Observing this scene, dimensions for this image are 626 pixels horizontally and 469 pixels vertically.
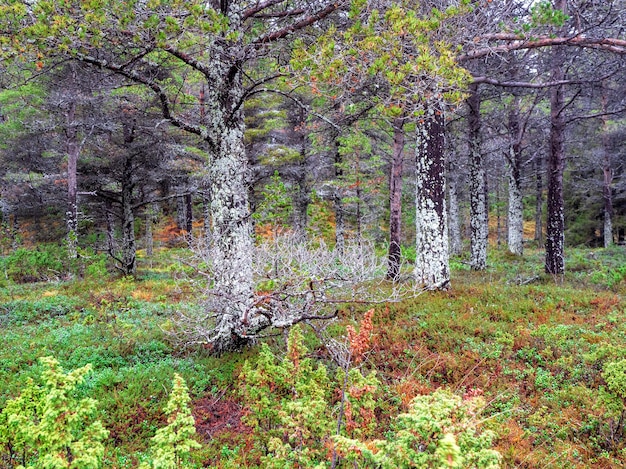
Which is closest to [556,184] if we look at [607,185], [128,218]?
[607,185]

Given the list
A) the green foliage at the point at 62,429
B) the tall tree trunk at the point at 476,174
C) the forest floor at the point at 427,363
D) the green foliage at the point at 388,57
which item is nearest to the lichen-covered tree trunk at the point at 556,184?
the forest floor at the point at 427,363

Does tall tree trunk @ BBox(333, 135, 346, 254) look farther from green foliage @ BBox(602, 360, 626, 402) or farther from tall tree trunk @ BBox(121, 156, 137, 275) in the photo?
green foliage @ BBox(602, 360, 626, 402)

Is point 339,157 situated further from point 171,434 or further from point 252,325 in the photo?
point 171,434

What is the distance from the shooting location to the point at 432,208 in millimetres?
8516

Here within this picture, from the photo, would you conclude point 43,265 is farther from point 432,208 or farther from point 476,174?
point 476,174

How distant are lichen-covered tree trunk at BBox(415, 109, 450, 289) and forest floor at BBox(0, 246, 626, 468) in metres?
0.58

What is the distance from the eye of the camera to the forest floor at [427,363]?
4.24m

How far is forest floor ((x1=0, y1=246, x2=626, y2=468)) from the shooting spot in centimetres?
424

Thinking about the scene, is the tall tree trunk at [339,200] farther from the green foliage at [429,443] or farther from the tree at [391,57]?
the green foliage at [429,443]

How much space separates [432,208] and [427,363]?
3.92m

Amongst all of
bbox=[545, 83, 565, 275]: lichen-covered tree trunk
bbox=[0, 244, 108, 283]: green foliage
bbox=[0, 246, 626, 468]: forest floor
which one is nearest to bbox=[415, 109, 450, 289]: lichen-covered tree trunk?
bbox=[0, 246, 626, 468]: forest floor

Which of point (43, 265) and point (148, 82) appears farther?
point (43, 265)

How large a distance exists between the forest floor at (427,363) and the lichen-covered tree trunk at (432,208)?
58 centimetres

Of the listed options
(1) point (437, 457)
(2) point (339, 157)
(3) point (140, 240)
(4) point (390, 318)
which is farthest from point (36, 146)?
(1) point (437, 457)
